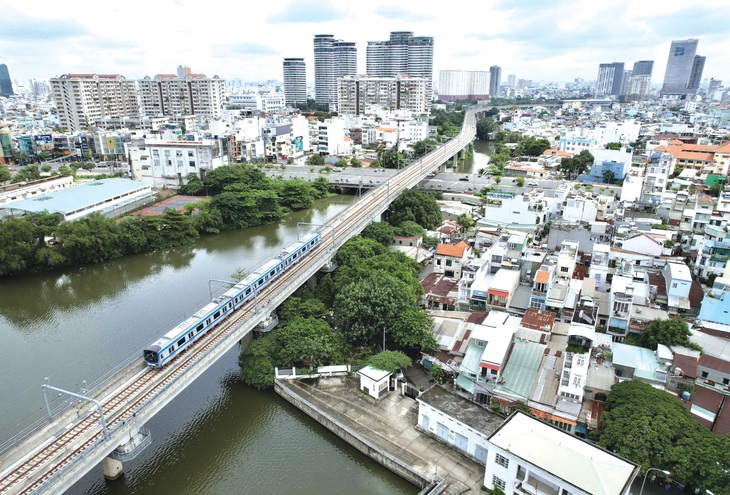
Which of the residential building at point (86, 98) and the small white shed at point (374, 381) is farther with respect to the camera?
the residential building at point (86, 98)

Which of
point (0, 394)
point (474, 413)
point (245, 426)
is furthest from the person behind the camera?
point (0, 394)

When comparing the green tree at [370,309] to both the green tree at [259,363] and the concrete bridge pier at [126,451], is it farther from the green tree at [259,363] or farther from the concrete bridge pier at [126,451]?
the concrete bridge pier at [126,451]

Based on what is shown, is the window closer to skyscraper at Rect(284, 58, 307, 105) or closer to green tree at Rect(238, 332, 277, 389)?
green tree at Rect(238, 332, 277, 389)

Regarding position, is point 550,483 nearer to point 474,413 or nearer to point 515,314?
point 474,413

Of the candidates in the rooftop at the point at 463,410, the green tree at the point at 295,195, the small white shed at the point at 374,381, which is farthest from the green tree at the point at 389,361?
the green tree at the point at 295,195

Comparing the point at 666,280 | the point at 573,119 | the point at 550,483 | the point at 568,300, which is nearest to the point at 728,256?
the point at 666,280

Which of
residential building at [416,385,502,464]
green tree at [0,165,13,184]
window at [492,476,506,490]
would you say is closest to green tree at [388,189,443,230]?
residential building at [416,385,502,464]
